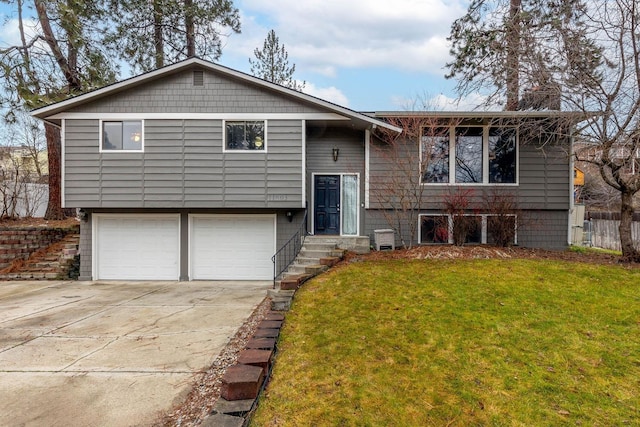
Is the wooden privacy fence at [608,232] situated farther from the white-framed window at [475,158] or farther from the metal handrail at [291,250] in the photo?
the metal handrail at [291,250]

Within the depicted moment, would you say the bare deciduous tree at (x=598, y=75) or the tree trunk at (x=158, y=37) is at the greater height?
the tree trunk at (x=158, y=37)

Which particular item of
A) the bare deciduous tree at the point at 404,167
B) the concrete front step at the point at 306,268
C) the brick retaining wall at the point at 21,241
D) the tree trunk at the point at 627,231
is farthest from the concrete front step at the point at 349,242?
the brick retaining wall at the point at 21,241

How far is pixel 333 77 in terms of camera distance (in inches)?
737

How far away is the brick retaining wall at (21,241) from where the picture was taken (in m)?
9.69

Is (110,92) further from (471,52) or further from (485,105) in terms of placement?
(471,52)

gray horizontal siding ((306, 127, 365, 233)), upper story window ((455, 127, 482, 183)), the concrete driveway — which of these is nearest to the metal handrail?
gray horizontal siding ((306, 127, 365, 233))

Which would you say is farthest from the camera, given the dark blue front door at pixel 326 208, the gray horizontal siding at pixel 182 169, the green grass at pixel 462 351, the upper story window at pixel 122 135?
the dark blue front door at pixel 326 208

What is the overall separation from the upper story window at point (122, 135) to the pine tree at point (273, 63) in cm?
1193

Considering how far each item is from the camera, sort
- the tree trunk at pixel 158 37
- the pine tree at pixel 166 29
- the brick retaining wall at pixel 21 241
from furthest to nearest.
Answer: the tree trunk at pixel 158 37 < the pine tree at pixel 166 29 < the brick retaining wall at pixel 21 241

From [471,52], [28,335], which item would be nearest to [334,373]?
[28,335]

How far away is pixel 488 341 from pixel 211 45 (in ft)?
50.2

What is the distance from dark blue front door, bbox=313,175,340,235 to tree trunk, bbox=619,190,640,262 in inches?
269

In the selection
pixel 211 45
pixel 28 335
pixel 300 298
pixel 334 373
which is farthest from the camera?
pixel 211 45

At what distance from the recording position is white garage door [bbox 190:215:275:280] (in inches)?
Result: 371
